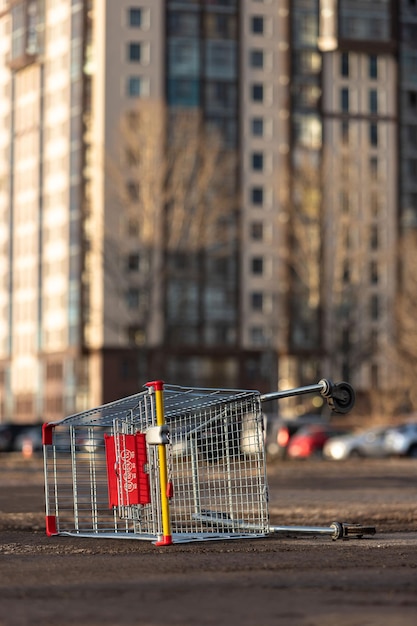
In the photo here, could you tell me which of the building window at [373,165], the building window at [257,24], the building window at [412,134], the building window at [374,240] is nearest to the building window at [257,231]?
the building window at [374,240]

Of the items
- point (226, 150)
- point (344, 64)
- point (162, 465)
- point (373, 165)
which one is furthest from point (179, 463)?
point (344, 64)

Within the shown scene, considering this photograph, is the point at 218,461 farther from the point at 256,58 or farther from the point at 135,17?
the point at 256,58

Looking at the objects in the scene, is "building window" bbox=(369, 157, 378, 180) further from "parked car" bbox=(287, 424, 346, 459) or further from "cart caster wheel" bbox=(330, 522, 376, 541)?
"cart caster wheel" bbox=(330, 522, 376, 541)

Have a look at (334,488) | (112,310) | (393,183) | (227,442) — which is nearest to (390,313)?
(393,183)

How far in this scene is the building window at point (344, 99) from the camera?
317ft

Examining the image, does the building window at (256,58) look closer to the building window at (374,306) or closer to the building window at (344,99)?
the building window at (344,99)

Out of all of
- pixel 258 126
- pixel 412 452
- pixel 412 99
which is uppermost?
pixel 412 99

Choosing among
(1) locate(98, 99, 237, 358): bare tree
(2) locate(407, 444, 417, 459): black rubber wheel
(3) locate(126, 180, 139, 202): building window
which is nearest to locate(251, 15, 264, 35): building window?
(1) locate(98, 99, 237, 358): bare tree

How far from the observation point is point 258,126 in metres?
95.6

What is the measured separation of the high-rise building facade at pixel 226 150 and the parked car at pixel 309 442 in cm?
3196

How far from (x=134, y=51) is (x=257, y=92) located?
337 inches

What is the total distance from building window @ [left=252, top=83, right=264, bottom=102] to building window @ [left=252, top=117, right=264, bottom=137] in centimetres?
133

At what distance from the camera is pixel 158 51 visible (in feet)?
308

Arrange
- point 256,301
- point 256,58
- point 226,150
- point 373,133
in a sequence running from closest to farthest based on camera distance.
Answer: point 226,150 → point 256,58 → point 256,301 → point 373,133
